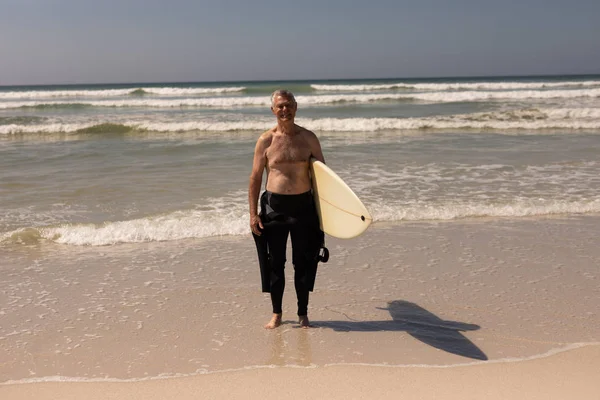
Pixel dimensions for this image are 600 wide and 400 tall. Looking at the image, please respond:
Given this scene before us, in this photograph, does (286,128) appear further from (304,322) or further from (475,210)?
(475,210)

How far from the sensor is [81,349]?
364 centimetres

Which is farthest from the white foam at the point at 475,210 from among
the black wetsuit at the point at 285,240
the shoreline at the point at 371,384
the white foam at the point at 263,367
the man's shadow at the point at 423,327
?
the shoreline at the point at 371,384

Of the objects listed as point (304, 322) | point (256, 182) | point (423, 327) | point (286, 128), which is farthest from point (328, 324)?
point (286, 128)

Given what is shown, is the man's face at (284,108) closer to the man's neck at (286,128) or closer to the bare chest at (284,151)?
the man's neck at (286,128)

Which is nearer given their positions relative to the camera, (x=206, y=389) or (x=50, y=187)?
(x=206, y=389)

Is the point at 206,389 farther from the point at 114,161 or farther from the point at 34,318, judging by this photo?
the point at 114,161

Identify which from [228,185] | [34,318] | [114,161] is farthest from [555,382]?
[114,161]

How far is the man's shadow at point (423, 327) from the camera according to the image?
11.8 ft

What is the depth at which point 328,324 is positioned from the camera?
13.3 ft

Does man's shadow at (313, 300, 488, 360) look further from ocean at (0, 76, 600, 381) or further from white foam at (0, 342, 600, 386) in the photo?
ocean at (0, 76, 600, 381)

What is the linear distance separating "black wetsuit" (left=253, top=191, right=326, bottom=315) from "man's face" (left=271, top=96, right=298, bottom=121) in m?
0.53

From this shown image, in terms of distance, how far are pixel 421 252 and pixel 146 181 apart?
527 cm

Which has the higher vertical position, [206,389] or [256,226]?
[256,226]

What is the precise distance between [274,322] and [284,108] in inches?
57.3
